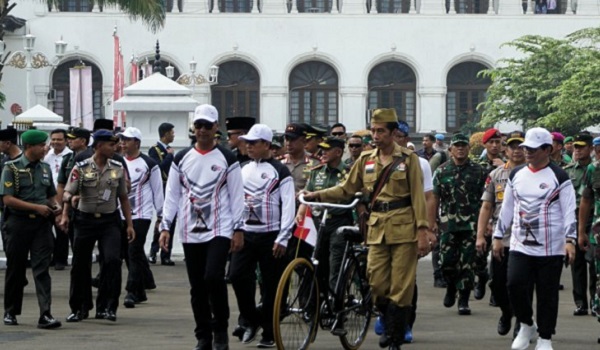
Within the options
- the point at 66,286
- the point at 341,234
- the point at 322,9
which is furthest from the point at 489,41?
the point at 341,234

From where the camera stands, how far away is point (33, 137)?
14.4 meters

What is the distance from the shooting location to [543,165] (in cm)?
1241

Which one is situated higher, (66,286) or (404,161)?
(404,161)

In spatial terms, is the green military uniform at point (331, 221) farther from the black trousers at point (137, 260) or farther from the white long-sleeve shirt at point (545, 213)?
the black trousers at point (137, 260)

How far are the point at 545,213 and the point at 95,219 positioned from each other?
4.12 metres

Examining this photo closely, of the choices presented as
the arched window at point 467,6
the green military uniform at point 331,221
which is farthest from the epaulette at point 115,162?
the arched window at point 467,6

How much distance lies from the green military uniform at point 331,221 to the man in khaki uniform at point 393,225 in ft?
4.42

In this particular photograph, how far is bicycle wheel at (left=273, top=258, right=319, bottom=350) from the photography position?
1131 cm

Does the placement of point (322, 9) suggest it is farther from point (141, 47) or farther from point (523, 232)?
point (523, 232)

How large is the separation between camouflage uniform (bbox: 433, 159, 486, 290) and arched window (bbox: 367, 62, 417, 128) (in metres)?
47.8

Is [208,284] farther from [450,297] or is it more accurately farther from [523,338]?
[450,297]

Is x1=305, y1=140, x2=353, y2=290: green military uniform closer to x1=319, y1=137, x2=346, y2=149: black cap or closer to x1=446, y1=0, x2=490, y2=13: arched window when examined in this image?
x1=319, y1=137, x2=346, y2=149: black cap

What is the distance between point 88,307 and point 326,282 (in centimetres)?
297

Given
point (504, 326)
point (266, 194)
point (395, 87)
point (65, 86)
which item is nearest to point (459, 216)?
point (504, 326)
